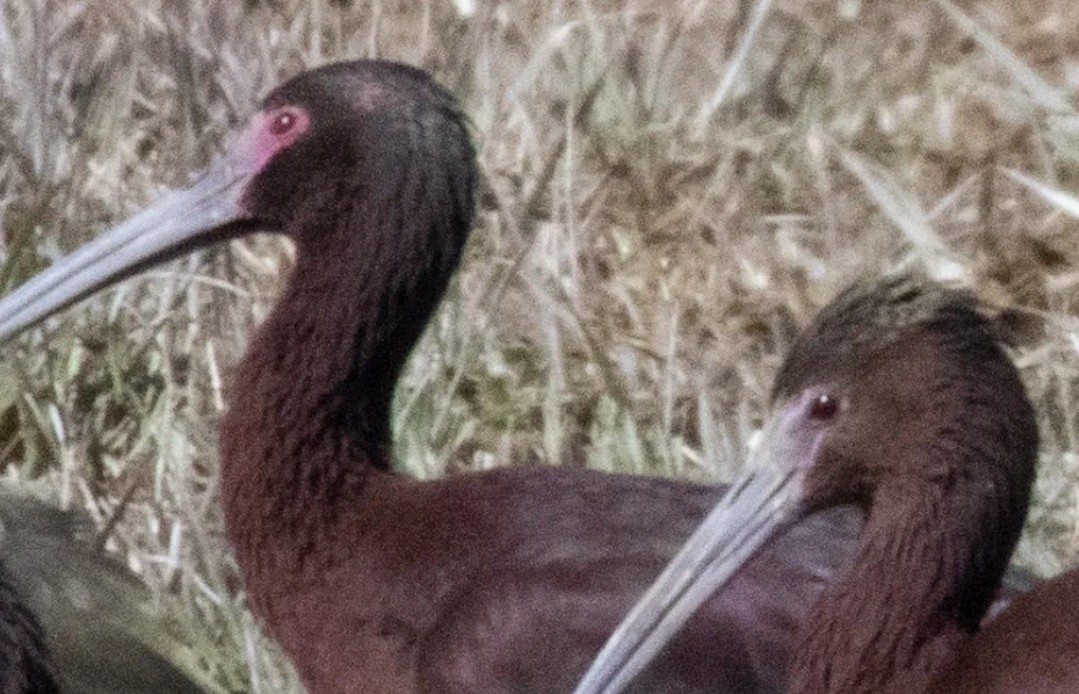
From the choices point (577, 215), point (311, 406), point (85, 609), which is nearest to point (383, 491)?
point (311, 406)

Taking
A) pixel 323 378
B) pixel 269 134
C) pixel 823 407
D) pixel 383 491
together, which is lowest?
pixel 383 491

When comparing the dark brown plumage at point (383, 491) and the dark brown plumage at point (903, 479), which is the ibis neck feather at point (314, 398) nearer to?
the dark brown plumage at point (383, 491)

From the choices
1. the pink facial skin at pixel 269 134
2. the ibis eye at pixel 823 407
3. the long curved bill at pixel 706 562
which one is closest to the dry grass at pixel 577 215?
the pink facial skin at pixel 269 134

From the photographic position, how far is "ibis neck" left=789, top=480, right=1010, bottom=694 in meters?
3.28

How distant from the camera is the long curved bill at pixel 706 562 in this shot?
3.35 metres

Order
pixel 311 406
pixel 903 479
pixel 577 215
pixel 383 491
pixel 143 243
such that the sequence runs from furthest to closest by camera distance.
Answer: pixel 577 215 → pixel 143 243 → pixel 311 406 → pixel 383 491 → pixel 903 479

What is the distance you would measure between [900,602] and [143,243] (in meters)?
1.37

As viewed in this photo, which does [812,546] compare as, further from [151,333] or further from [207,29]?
[207,29]

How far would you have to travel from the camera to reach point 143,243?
411 centimetres

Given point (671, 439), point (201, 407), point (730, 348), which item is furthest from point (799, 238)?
point (201, 407)

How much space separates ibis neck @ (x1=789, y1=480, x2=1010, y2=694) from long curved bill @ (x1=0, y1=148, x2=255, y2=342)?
1.17 m

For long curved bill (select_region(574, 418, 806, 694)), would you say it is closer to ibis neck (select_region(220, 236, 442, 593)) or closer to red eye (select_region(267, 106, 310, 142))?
ibis neck (select_region(220, 236, 442, 593))

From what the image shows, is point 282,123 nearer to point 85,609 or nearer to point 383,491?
point 383,491

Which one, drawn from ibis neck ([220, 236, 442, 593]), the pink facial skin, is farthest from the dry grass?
the pink facial skin
